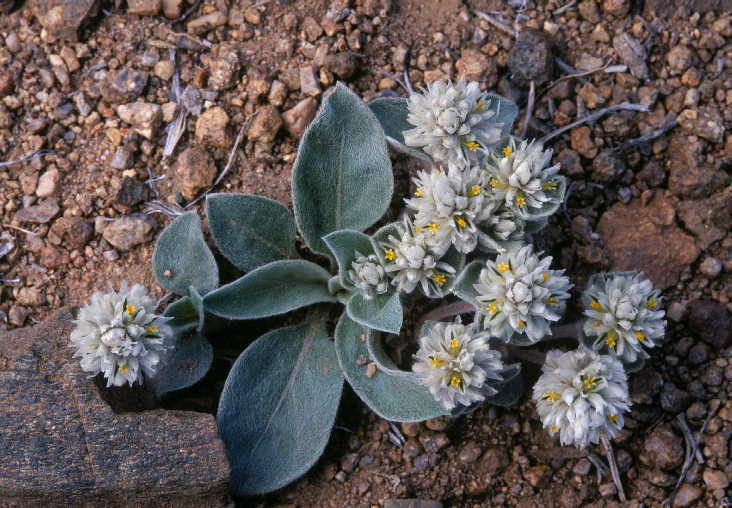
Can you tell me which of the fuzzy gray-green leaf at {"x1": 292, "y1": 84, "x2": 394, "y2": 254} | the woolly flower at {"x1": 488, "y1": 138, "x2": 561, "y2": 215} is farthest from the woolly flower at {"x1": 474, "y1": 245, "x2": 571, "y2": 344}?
the fuzzy gray-green leaf at {"x1": 292, "y1": 84, "x2": 394, "y2": 254}

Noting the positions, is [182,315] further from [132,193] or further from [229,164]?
[229,164]

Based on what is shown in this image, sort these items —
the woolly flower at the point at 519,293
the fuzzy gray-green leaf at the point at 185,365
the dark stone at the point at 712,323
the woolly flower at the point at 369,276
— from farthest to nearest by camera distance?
1. the dark stone at the point at 712,323
2. the fuzzy gray-green leaf at the point at 185,365
3. the woolly flower at the point at 369,276
4. the woolly flower at the point at 519,293

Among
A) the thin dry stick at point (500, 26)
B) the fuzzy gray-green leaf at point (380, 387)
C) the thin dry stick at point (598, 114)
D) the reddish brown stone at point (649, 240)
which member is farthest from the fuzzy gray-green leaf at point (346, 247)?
the thin dry stick at point (500, 26)

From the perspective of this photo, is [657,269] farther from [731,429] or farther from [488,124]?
[488,124]

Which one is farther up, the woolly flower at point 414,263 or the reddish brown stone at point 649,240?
the woolly flower at point 414,263

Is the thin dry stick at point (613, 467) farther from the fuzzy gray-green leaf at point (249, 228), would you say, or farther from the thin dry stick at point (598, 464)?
the fuzzy gray-green leaf at point (249, 228)

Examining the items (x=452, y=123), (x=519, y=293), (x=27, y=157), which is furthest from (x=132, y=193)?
(x=519, y=293)

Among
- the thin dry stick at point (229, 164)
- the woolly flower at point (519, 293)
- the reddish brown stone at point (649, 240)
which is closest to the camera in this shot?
the woolly flower at point (519, 293)
